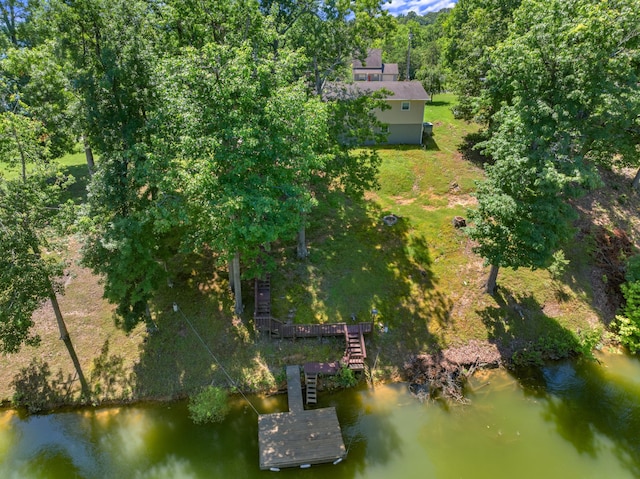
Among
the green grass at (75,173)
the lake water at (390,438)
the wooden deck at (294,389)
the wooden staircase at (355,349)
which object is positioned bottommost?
the lake water at (390,438)

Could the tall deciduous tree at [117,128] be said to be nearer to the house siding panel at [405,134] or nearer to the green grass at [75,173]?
the green grass at [75,173]

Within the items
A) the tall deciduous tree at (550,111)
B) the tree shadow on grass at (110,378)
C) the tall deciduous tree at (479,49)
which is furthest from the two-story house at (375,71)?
the tree shadow on grass at (110,378)

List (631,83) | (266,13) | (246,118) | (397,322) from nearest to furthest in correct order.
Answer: (246,118) → (631,83) → (397,322) → (266,13)

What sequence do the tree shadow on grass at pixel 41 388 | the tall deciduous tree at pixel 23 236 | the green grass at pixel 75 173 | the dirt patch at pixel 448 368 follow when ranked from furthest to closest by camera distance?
the green grass at pixel 75 173 < the dirt patch at pixel 448 368 < the tree shadow on grass at pixel 41 388 < the tall deciduous tree at pixel 23 236

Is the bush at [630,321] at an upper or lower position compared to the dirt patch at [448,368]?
upper

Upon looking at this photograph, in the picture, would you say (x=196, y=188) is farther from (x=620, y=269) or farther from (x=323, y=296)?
(x=620, y=269)

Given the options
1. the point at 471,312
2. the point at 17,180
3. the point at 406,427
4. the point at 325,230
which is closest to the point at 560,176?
the point at 471,312
